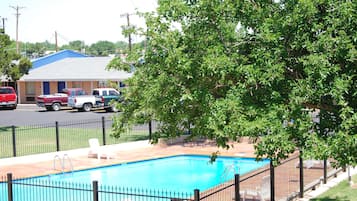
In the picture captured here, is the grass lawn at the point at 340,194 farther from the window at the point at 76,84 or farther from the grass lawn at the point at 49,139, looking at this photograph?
the window at the point at 76,84

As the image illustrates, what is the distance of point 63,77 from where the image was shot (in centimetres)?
5891

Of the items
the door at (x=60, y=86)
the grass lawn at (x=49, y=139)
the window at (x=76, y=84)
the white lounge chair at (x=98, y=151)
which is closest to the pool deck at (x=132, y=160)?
the white lounge chair at (x=98, y=151)

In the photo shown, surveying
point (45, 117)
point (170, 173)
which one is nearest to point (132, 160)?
point (170, 173)

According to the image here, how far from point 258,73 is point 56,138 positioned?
18.2 metres

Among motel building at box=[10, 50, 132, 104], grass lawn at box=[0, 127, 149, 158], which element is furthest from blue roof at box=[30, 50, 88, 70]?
grass lawn at box=[0, 127, 149, 158]

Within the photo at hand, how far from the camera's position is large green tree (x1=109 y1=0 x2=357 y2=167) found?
291 inches

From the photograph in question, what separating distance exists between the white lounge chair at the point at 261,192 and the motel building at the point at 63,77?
135 ft

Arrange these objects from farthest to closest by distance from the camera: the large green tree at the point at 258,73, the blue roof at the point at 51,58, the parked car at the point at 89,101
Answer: the blue roof at the point at 51,58 < the parked car at the point at 89,101 < the large green tree at the point at 258,73

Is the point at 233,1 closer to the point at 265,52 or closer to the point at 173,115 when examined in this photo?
the point at 265,52

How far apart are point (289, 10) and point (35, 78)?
2164 inches

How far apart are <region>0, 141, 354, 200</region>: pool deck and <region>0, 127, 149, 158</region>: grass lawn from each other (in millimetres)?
1150

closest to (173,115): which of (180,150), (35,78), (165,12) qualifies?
(165,12)

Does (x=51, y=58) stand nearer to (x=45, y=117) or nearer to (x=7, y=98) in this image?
(x=7, y=98)

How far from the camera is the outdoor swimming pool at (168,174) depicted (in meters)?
20.8
